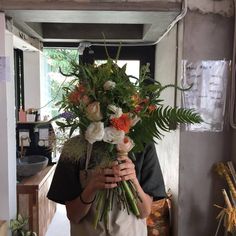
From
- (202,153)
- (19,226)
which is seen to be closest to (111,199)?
(202,153)

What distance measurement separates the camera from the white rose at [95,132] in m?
0.90

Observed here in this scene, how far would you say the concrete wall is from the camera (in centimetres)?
190

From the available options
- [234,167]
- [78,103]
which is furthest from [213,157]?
[78,103]

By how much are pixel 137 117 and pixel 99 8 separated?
105 cm

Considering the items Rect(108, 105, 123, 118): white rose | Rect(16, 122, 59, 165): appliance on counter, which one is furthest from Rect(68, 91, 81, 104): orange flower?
Rect(16, 122, 59, 165): appliance on counter

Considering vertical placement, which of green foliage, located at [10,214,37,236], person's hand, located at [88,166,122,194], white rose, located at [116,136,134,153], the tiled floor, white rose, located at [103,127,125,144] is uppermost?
white rose, located at [103,127,125,144]

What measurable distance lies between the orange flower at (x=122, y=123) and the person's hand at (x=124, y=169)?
0.12 metres

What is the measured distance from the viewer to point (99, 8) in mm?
1777

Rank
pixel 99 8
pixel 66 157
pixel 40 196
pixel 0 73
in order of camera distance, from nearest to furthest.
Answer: pixel 66 157 → pixel 99 8 → pixel 0 73 → pixel 40 196

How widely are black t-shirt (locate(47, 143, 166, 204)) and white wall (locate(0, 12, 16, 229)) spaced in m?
0.93

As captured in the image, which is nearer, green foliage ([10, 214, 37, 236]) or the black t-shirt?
the black t-shirt

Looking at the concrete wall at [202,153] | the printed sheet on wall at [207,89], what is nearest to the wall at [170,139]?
the concrete wall at [202,153]

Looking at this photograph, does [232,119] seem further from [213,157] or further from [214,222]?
[214,222]

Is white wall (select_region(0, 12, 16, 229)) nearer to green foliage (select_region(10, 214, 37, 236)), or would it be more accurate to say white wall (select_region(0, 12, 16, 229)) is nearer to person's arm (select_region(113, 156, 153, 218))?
green foliage (select_region(10, 214, 37, 236))
